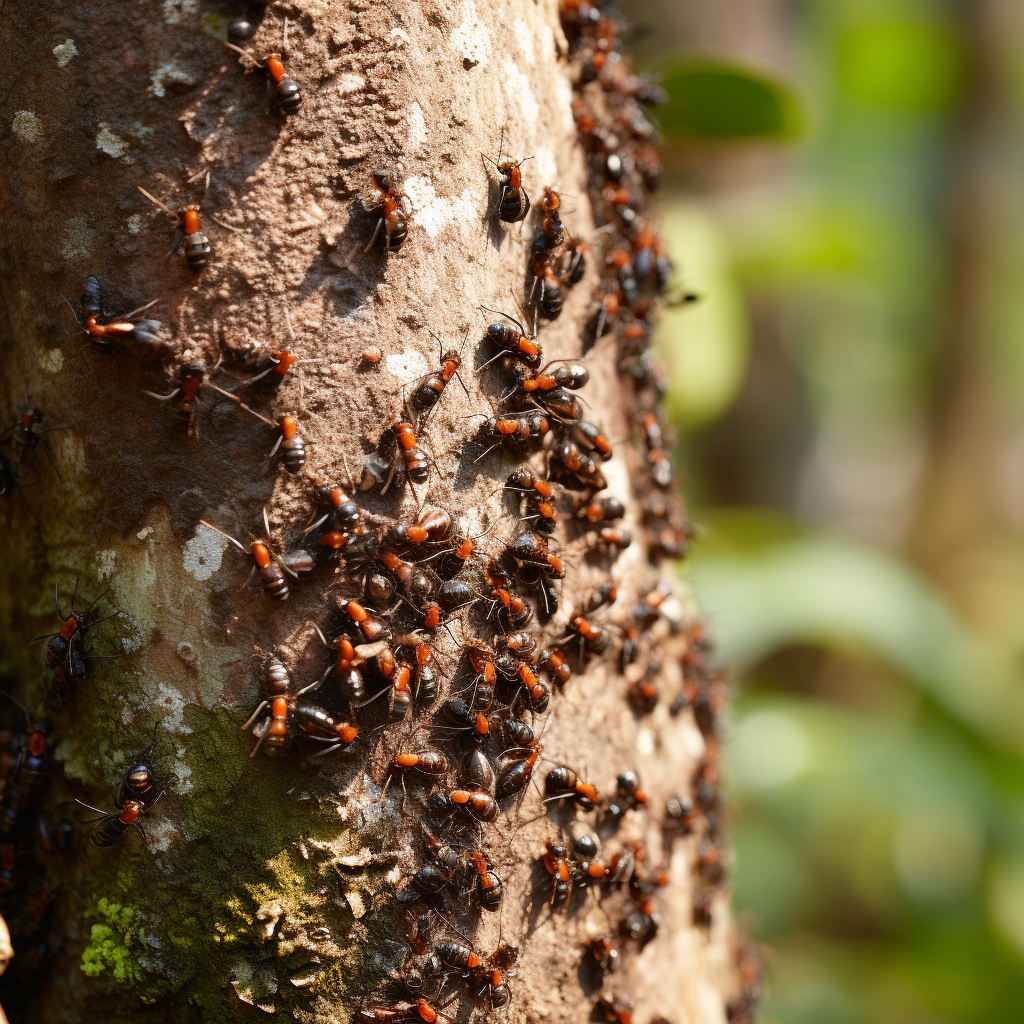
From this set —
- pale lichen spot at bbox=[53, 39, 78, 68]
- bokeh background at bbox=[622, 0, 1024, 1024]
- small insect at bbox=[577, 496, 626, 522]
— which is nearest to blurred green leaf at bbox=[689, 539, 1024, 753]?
bokeh background at bbox=[622, 0, 1024, 1024]

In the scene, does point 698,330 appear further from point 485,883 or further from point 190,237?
point 485,883

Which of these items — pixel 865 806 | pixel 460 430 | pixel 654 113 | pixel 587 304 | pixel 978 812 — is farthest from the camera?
pixel 865 806

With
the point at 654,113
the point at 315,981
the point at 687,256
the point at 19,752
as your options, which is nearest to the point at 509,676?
the point at 315,981

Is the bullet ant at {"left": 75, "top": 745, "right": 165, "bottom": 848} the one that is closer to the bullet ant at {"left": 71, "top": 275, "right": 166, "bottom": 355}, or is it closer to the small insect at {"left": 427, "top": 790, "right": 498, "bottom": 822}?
the small insect at {"left": 427, "top": 790, "right": 498, "bottom": 822}

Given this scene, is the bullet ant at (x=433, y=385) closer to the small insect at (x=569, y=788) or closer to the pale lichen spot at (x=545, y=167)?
the pale lichen spot at (x=545, y=167)

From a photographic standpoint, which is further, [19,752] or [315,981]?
[19,752]

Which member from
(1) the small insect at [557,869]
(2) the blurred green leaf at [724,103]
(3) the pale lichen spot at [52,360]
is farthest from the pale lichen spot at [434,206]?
(2) the blurred green leaf at [724,103]

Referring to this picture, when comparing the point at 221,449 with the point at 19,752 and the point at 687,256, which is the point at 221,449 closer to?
the point at 19,752
